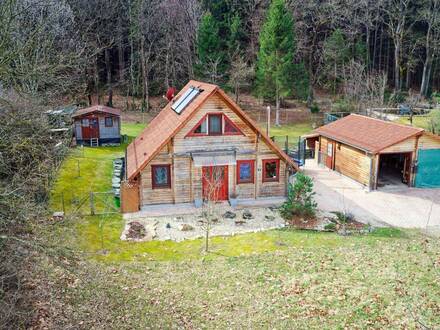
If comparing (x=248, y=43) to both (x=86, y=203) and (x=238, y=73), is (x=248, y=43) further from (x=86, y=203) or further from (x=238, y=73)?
(x=86, y=203)

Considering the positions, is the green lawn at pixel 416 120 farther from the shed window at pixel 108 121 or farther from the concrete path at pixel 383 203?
the shed window at pixel 108 121

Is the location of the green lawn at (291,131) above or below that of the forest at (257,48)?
below

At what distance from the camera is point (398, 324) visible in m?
11.5

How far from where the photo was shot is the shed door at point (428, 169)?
2491 cm

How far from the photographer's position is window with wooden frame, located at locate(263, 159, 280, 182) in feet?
72.8

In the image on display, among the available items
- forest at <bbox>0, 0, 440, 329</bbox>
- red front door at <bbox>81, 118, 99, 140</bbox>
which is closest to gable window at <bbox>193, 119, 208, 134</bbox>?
red front door at <bbox>81, 118, 99, 140</bbox>

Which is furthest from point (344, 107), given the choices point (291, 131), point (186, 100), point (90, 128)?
point (186, 100)

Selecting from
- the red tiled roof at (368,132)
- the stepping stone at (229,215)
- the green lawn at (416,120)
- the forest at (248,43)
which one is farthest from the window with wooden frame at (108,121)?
the green lawn at (416,120)

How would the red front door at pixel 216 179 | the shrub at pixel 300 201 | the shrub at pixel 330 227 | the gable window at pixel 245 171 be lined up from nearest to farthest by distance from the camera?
the shrub at pixel 330 227, the shrub at pixel 300 201, the red front door at pixel 216 179, the gable window at pixel 245 171

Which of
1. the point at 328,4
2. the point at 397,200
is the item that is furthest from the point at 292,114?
the point at 397,200

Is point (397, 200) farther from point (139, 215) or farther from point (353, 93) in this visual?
point (353, 93)

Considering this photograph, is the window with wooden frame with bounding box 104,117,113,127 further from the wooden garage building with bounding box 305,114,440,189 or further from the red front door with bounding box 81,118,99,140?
the wooden garage building with bounding box 305,114,440,189

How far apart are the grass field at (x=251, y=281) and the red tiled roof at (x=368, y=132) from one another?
7.19 m

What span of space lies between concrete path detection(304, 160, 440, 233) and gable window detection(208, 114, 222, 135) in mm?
6213
